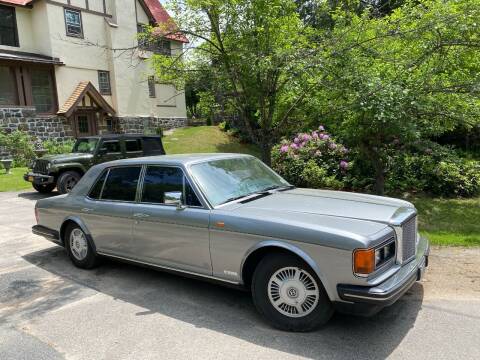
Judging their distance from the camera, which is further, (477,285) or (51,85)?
(51,85)

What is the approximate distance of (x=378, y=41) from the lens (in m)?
7.59

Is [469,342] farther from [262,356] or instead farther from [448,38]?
[448,38]

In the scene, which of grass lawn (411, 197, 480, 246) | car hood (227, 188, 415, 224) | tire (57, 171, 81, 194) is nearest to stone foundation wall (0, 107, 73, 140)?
tire (57, 171, 81, 194)

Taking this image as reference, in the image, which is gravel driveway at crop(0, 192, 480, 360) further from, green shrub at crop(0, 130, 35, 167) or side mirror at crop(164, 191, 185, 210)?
green shrub at crop(0, 130, 35, 167)

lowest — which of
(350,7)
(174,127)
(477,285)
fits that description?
(477,285)

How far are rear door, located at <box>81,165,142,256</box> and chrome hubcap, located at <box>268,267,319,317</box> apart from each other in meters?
2.01

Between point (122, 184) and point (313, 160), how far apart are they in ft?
22.0

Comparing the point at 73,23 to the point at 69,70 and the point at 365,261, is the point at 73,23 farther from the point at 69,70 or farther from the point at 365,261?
the point at 365,261

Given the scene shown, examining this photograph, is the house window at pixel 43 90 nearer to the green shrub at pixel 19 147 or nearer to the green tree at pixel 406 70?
the green shrub at pixel 19 147

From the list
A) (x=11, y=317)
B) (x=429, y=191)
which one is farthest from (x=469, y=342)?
(x=429, y=191)

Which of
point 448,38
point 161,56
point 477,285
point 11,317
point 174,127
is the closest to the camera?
point 11,317

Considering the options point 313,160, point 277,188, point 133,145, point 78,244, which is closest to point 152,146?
point 133,145

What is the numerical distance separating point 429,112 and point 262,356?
6056 millimetres

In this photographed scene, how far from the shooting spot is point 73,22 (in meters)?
22.1
